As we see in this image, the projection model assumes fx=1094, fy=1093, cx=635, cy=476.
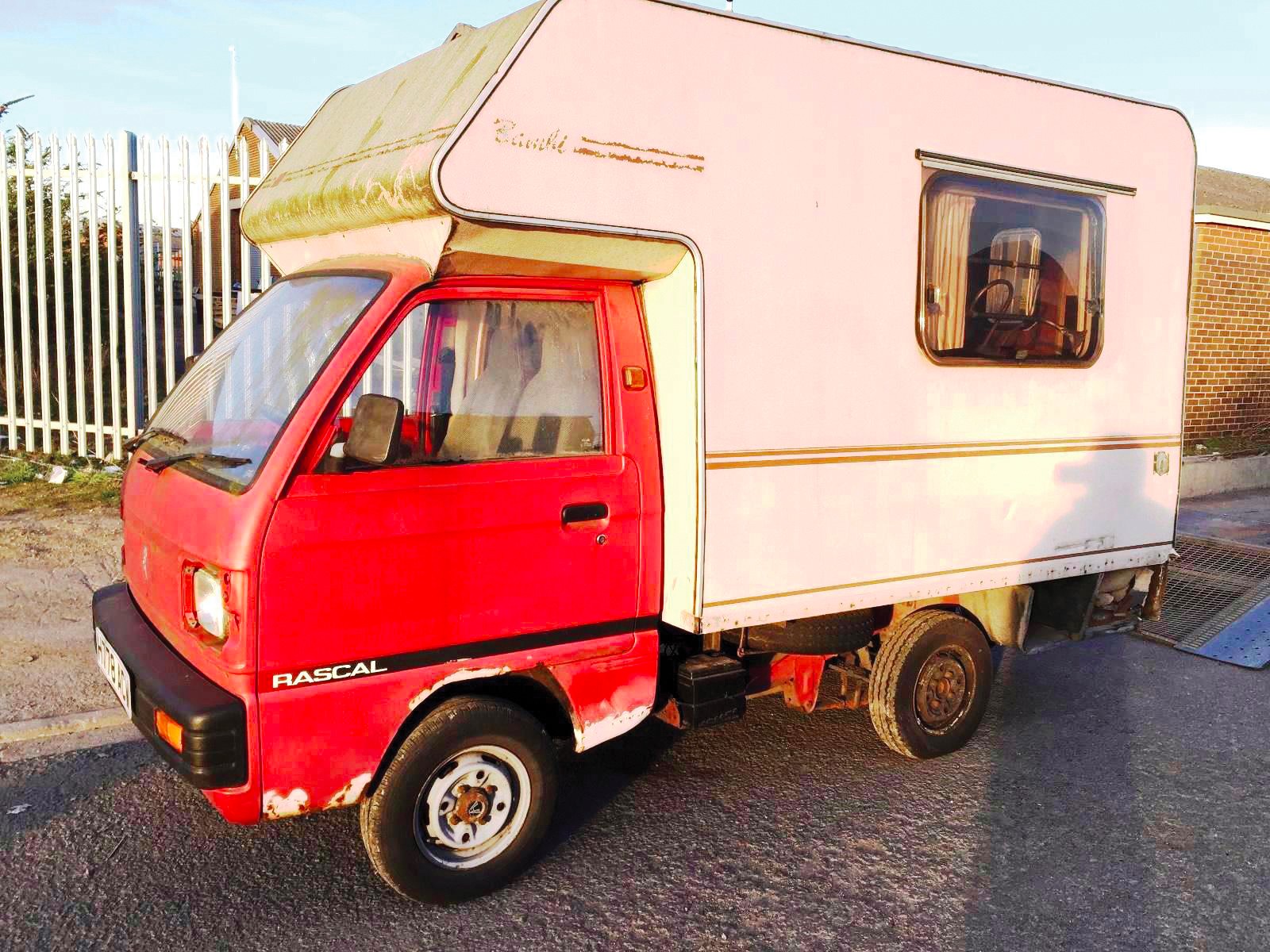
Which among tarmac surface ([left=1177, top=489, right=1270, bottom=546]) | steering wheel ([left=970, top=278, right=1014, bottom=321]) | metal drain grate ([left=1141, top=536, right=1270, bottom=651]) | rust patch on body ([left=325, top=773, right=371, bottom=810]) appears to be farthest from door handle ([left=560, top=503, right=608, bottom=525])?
tarmac surface ([left=1177, top=489, right=1270, bottom=546])

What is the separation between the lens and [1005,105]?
473 centimetres

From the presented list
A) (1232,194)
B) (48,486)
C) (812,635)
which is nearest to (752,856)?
(812,635)

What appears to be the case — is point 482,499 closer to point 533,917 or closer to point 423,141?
point 423,141

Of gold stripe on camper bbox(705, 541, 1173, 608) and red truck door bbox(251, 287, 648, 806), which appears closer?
red truck door bbox(251, 287, 648, 806)

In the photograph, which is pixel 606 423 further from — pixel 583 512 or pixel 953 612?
pixel 953 612

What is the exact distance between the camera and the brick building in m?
12.8

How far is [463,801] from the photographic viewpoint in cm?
363

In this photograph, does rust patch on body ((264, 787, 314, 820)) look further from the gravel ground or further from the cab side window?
the gravel ground

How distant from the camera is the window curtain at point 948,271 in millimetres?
4578

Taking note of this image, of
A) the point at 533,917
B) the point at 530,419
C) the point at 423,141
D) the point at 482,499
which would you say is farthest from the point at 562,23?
the point at 533,917

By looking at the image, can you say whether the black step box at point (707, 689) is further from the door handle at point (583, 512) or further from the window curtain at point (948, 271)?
the window curtain at point (948, 271)

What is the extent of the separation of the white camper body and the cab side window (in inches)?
7.0

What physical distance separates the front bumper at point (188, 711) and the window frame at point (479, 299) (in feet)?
2.41

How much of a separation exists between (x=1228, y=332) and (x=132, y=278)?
11939 mm
